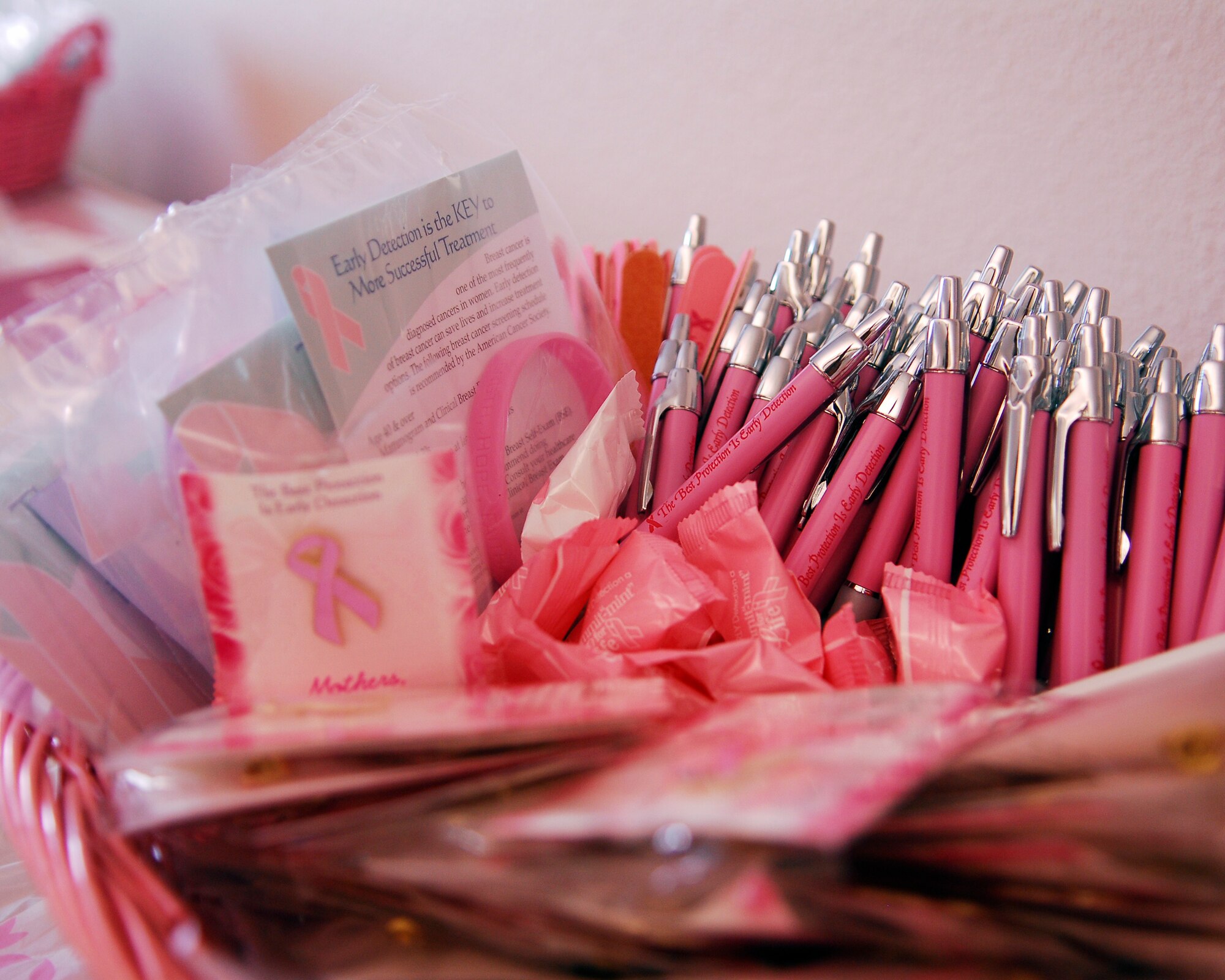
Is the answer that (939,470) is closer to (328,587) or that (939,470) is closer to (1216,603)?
(1216,603)

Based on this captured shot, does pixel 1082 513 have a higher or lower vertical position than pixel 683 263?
lower

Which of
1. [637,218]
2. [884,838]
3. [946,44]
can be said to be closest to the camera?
[884,838]

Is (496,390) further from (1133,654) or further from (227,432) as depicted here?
(1133,654)

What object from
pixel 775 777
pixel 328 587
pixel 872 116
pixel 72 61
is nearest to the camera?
pixel 775 777

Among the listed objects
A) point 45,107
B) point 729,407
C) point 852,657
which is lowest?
point 852,657

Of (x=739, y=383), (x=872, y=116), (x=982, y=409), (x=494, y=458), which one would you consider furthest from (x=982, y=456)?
(x=872, y=116)

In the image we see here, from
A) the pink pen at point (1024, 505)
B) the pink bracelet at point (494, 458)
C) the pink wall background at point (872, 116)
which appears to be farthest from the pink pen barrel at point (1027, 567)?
the pink wall background at point (872, 116)

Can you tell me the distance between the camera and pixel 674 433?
451 millimetres

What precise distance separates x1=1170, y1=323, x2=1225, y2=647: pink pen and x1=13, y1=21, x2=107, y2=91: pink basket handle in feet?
3.91

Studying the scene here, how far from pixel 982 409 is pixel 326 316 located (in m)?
0.31

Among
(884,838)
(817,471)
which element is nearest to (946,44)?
(817,471)

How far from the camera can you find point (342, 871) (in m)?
0.23

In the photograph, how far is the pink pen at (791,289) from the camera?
507 millimetres

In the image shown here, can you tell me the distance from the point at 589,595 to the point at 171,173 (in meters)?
1.21
